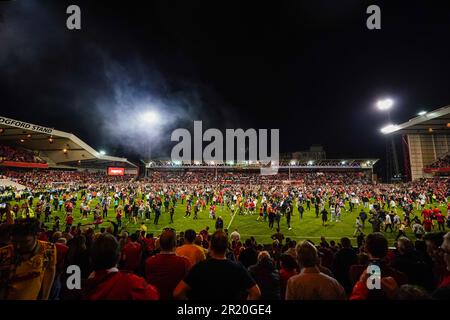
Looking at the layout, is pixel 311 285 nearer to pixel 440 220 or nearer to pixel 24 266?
pixel 24 266

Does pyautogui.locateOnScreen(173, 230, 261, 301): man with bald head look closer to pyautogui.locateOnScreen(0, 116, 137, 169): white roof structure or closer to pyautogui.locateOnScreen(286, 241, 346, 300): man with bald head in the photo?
pyautogui.locateOnScreen(286, 241, 346, 300): man with bald head

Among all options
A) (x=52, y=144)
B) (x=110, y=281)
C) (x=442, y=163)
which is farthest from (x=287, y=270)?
(x=52, y=144)

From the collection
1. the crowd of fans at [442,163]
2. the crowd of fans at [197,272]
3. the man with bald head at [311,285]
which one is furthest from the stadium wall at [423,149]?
the man with bald head at [311,285]

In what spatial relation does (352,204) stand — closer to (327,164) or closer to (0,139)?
(327,164)

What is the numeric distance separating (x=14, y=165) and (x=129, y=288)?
165 ft

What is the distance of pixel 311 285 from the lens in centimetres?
234

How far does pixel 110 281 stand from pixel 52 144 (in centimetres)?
5454

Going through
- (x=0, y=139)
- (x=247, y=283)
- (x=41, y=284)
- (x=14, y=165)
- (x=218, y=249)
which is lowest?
(x=41, y=284)

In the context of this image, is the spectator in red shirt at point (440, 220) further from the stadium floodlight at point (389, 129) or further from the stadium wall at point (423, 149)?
the stadium wall at point (423, 149)

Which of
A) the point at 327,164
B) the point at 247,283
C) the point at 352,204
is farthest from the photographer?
the point at 327,164

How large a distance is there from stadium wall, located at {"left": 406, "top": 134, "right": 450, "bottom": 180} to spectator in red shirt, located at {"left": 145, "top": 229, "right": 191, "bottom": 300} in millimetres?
58127

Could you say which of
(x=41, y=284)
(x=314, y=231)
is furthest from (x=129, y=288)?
(x=314, y=231)

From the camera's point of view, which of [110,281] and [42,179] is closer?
[110,281]

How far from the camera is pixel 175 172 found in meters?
57.0
